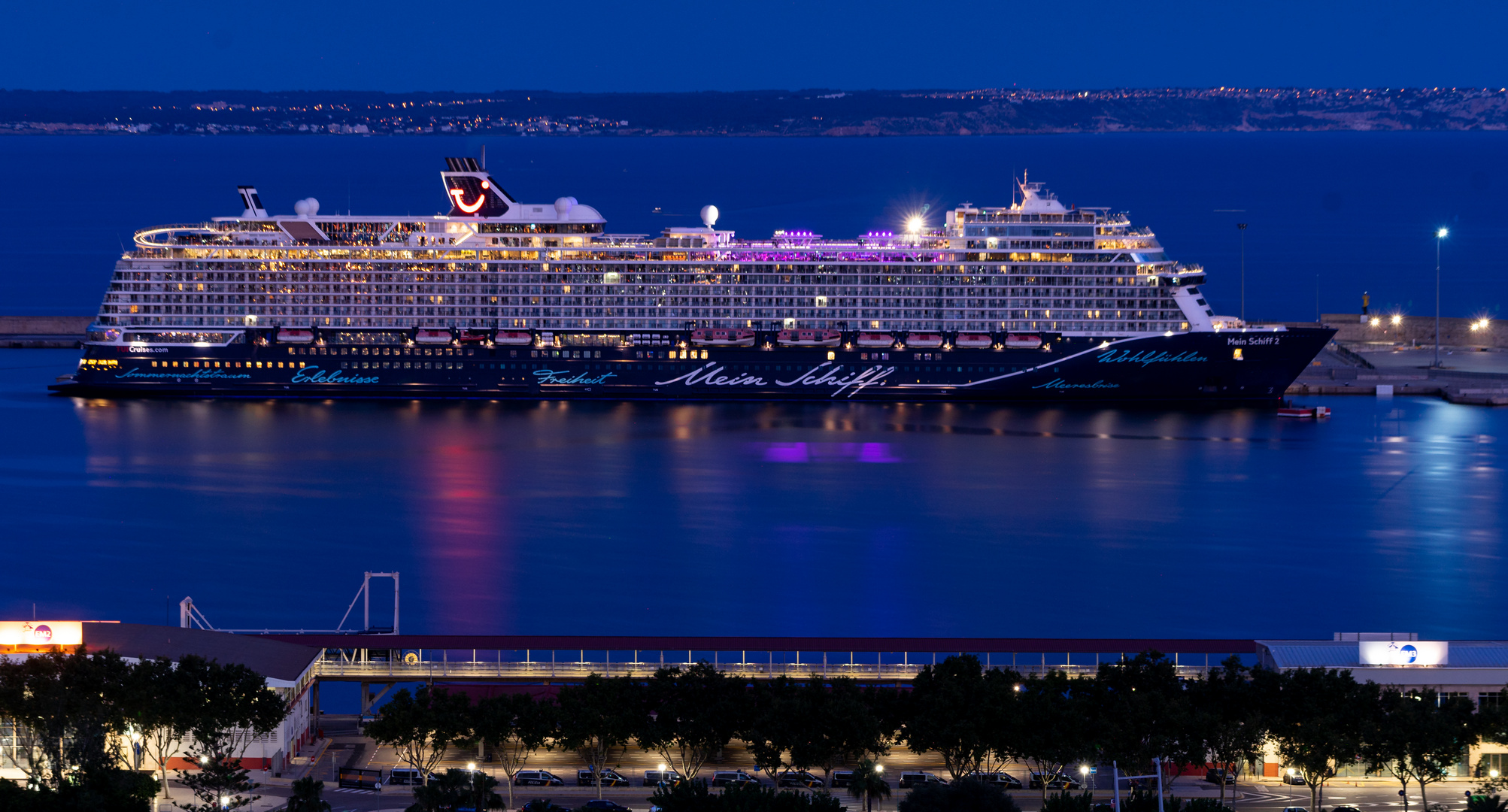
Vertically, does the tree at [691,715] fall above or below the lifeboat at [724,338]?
below

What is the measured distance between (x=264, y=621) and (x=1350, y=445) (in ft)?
89.5

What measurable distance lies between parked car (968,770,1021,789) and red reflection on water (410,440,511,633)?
976 cm

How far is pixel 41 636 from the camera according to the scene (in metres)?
23.4

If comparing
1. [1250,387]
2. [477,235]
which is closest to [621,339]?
[477,235]

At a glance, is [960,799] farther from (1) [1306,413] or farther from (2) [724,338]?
(2) [724,338]

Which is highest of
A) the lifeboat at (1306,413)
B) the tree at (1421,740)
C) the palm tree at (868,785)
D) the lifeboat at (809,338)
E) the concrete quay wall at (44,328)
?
the concrete quay wall at (44,328)

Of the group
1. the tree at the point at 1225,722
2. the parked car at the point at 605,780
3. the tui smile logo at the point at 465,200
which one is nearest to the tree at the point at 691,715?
the parked car at the point at 605,780

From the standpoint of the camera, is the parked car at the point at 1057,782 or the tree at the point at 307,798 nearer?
the tree at the point at 307,798

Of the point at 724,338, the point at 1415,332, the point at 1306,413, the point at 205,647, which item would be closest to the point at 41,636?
the point at 205,647

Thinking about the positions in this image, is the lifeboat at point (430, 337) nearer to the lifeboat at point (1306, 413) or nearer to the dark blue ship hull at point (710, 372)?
the dark blue ship hull at point (710, 372)

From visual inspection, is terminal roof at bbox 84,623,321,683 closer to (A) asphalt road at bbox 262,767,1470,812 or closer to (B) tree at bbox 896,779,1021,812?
(A) asphalt road at bbox 262,767,1470,812

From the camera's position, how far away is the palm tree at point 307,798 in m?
19.6

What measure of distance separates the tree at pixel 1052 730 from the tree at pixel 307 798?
24.7ft

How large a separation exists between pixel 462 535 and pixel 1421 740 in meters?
19.3
